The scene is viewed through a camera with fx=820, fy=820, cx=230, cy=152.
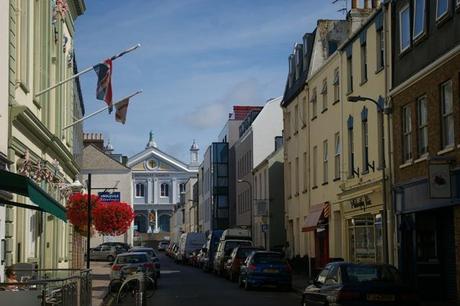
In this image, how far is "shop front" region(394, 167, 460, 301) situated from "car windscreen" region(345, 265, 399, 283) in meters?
5.08

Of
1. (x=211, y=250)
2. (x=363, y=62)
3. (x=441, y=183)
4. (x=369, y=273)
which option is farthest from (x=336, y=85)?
(x=211, y=250)

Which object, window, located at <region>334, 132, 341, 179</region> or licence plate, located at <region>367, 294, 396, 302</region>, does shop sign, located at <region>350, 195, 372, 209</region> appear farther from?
licence plate, located at <region>367, 294, 396, 302</region>

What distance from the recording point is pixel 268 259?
102 ft

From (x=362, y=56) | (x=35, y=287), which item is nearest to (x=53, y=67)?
(x=362, y=56)

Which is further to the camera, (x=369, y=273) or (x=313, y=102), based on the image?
(x=313, y=102)

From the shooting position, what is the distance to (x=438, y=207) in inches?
907

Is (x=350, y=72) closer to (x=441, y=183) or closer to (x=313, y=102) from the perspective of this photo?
(x=313, y=102)

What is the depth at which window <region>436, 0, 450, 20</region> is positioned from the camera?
22323 mm

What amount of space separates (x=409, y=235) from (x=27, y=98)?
42.3ft

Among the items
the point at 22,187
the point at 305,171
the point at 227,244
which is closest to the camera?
the point at 22,187

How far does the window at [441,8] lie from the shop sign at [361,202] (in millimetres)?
8642

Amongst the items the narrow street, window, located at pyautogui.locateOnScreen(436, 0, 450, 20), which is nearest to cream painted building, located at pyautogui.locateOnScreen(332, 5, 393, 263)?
the narrow street

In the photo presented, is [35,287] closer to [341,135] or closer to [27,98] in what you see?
[27,98]

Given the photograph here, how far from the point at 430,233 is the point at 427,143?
9.93ft
